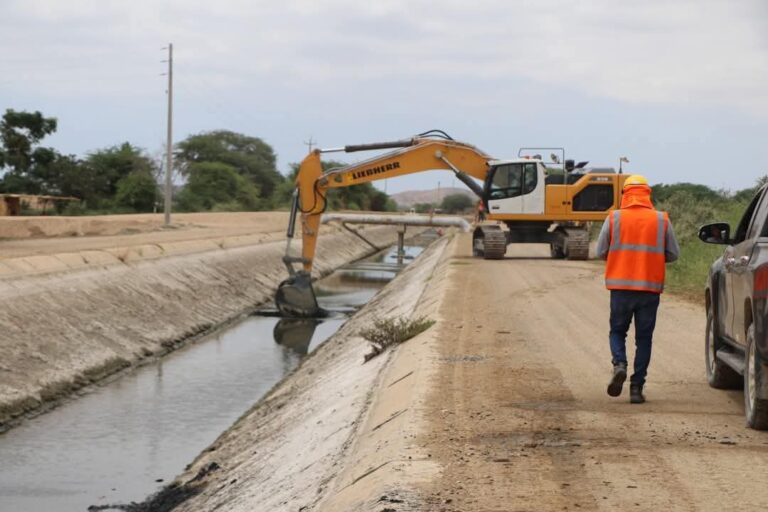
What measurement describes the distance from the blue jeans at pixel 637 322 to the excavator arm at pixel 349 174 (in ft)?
66.5

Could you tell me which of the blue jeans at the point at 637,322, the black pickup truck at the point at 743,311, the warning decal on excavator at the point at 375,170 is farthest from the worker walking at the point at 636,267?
the warning decal on excavator at the point at 375,170

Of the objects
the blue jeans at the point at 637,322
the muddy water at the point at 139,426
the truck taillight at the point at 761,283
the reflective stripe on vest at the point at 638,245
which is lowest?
the muddy water at the point at 139,426

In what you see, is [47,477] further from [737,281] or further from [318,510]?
[737,281]

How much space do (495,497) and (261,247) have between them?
1753 inches

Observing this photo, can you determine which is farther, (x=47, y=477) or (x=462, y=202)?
(x=462, y=202)

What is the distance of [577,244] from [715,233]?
24.3m

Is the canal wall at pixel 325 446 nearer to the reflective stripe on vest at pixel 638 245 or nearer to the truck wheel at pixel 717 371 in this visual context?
the reflective stripe on vest at pixel 638 245

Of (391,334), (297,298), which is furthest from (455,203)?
(391,334)

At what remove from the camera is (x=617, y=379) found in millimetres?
10148

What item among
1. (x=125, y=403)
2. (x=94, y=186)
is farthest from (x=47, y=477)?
(x=94, y=186)

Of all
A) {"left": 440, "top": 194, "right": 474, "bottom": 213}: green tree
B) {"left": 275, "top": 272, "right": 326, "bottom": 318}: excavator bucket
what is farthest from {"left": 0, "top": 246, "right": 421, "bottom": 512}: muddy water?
{"left": 440, "top": 194, "right": 474, "bottom": 213}: green tree

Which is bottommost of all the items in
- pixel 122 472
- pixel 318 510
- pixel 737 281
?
pixel 122 472

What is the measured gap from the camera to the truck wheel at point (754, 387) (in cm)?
871

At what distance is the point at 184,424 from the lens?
62.1 feet
